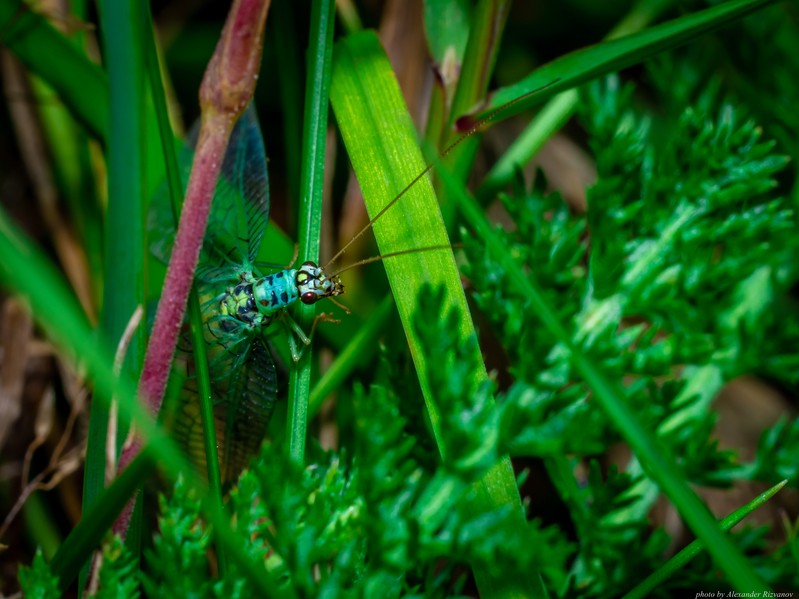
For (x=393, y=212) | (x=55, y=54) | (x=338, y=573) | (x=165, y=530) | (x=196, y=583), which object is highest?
(x=55, y=54)

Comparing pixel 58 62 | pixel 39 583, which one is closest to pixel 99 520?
pixel 39 583

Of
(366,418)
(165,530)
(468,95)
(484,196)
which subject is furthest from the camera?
(484,196)

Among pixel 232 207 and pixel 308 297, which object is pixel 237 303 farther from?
pixel 308 297

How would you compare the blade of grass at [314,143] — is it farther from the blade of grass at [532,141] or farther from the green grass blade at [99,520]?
the blade of grass at [532,141]

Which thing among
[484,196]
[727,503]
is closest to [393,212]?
[484,196]

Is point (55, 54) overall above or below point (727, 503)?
above

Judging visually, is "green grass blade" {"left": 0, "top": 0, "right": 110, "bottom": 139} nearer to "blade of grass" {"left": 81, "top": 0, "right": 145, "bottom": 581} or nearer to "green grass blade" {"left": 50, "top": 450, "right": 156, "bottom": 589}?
"blade of grass" {"left": 81, "top": 0, "right": 145, "bottom": 581}

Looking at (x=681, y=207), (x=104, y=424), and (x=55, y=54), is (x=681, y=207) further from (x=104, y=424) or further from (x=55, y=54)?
(x=55, y=54)
